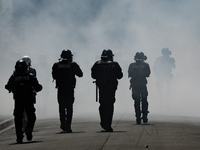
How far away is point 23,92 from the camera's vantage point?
11.1 m

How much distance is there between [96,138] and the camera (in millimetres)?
10586

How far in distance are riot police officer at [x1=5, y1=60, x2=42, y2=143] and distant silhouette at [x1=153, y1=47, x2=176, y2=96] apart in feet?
69.7

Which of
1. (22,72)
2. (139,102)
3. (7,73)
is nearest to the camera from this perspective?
(22,72)

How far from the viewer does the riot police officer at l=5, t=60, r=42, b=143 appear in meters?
11.0

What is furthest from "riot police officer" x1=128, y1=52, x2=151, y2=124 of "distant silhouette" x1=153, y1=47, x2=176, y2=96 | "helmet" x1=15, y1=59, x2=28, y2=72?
"distant silhouette" x1=153, y1=47, x2=176, y2=96

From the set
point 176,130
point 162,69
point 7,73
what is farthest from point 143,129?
point 7,73

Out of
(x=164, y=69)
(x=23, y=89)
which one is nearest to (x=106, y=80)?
(x=23, y=89)

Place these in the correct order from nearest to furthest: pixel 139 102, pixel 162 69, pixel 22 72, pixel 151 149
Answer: pixel 151 149
pixel 22 72
pixel 139 102
pixel 162 69

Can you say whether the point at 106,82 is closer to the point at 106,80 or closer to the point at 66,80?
the point at 106,80

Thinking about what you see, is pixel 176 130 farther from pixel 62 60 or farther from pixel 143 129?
pixel 62 60

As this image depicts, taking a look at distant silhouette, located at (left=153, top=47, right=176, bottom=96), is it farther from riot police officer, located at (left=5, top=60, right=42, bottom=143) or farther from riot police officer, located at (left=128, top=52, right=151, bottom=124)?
riot police officer, located at (left=5, top=60, right=42, bottom=143)

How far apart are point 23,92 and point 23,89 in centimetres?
6

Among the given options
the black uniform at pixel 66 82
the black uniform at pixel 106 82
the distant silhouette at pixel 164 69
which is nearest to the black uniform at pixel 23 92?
the black uniform at pixel 66 82

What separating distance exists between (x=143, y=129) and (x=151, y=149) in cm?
370
